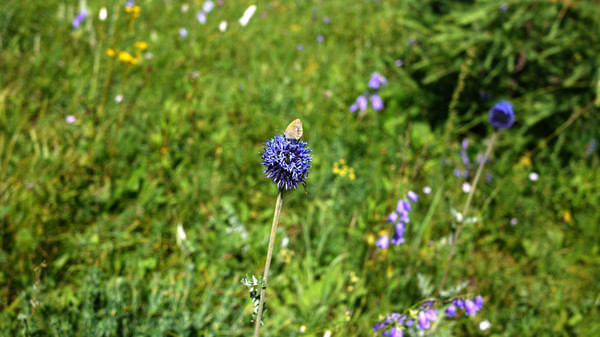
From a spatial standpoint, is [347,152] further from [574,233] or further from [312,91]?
[574,233]

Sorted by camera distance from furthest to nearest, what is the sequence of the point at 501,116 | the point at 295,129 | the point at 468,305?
the point at 501,116 < the point at 468,305 < the point at 295,129

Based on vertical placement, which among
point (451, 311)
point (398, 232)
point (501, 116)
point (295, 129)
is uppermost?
point (501, 116)

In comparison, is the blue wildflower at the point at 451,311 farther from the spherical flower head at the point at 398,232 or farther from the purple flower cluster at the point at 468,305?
the spherical flower head at the point at 398,232

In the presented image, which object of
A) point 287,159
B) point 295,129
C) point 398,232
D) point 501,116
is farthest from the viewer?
point 501,116

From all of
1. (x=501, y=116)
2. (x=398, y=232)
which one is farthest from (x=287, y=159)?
(x=501, y=116)

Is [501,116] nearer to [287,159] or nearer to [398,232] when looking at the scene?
[398,232]

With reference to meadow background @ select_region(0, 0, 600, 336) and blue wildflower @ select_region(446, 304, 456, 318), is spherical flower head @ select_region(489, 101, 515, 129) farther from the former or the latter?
blue wildflower @ select_region(446, 304, 456, 318)

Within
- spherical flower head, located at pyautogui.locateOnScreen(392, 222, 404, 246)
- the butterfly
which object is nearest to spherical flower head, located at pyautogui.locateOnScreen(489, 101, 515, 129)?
spherical flower head, located at pyautogui.locateOnScreen(392, 222, 404, 246)

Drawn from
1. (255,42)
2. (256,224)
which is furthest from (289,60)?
(256,224)

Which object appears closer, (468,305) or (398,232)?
(468,305)

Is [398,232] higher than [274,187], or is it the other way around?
[274,187]
